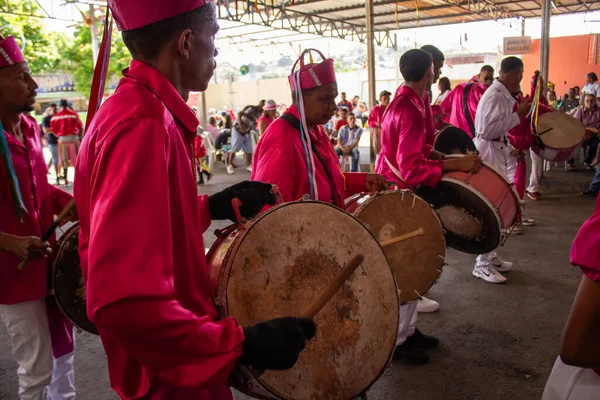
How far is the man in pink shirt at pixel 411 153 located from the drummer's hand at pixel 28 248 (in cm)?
238

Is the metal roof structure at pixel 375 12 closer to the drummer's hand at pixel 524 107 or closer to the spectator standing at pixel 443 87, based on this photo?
the spectator standing at pixel 443 87

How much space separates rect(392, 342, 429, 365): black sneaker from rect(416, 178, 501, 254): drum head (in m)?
0.98

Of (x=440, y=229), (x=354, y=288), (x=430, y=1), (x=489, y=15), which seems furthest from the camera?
(x=489, y=15)

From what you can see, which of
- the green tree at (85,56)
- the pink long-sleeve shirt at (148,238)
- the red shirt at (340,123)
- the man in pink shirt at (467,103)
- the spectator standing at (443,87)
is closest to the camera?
the pink long-sleeve shirt at (148,238)

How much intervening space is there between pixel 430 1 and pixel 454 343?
15.7 m

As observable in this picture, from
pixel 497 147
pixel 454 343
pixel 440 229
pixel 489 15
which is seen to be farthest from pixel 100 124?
pixel 489 15

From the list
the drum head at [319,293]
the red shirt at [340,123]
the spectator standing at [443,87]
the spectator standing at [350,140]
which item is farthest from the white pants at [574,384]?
the red shirt at [340,123]

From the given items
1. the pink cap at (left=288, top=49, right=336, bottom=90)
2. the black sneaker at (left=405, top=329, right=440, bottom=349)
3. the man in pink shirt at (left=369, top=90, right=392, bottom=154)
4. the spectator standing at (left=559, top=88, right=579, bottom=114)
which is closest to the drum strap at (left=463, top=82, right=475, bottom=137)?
the man in pink shirt at (left=369, top=90, right=392, bottom=154)

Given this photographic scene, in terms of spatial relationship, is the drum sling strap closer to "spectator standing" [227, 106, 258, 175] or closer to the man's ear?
the man's ear

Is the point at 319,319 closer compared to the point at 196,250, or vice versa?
the point at 196,250

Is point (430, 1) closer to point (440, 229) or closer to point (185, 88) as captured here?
point (440, 229)

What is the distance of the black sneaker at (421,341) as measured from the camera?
12.0 feet

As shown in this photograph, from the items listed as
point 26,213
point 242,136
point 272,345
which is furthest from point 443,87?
point 272,345

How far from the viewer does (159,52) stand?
1.21 m
